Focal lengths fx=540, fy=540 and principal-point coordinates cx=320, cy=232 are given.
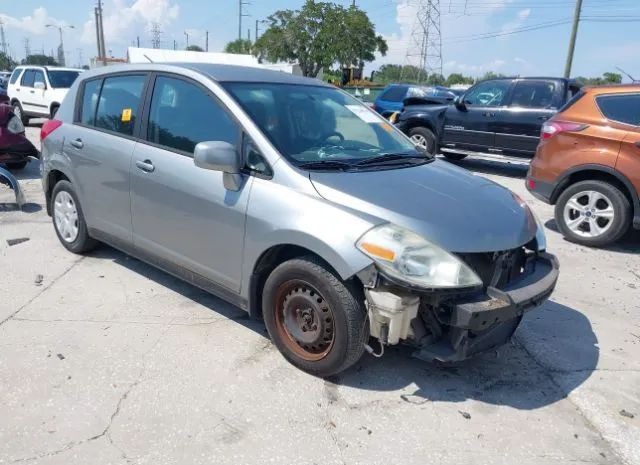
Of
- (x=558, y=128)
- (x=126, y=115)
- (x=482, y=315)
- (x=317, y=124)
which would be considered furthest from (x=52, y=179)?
(x=558, y=128)

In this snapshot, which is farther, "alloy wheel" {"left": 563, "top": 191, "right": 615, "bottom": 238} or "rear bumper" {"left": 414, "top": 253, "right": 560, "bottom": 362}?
"alloy wheel" {"left": 563, "top": 191, "right": 615, "bottom": 238}

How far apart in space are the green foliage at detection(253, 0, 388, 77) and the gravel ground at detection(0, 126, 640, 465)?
44082 millimetres

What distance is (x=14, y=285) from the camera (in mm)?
4547

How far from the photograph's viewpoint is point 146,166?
398 cm

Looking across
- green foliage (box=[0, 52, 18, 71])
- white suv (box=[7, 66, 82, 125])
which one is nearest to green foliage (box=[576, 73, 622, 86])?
white suv (box=[7, 66, 82, 125])

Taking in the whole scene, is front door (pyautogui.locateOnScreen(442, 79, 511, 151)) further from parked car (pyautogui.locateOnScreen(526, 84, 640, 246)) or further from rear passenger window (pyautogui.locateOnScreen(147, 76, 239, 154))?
rear passenger window (pyautogui.locateOnScreen(147, 76, 239, 154))

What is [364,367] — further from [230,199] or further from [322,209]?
[230,199]

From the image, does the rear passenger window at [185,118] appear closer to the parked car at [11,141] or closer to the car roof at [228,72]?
the car roof at [228,72]

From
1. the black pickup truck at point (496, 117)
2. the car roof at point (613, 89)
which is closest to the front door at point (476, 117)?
the black pickup truck at point (496, 117)

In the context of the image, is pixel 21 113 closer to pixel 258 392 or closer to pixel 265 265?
pixel 265 265

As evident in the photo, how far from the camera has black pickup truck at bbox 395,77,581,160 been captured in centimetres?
981

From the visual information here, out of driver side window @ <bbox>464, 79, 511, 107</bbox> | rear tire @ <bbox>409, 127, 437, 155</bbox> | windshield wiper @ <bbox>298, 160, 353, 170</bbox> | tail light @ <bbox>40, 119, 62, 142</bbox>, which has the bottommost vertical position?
rear tire @ <bbox>409, 127, 437, 155</bbox>

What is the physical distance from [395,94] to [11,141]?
37.6ft

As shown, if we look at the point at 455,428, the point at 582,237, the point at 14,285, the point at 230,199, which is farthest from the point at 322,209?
the point at 582,237
